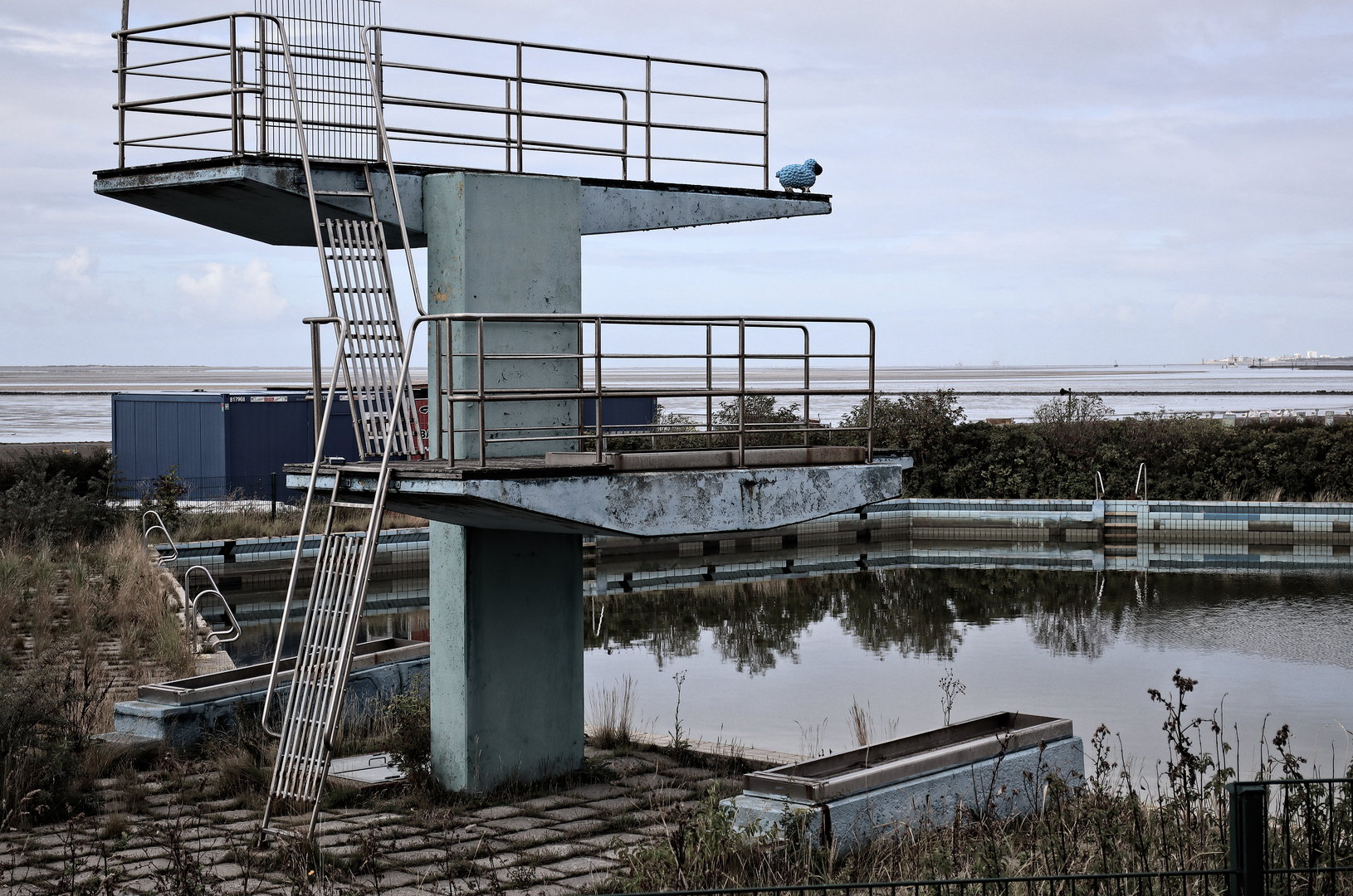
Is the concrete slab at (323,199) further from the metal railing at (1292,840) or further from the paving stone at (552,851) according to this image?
the metal railing at (1292,840)

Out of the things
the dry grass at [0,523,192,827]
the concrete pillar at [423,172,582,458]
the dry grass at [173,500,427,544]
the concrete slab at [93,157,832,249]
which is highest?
the concrete slab at [93,157,832,249]

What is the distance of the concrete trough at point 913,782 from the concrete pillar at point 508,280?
3.39 metres

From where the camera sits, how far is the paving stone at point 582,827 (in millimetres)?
8875

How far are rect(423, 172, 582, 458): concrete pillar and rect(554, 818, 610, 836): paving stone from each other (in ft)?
9.42

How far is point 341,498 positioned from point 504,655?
1869 mm

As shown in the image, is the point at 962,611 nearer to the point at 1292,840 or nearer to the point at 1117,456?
the point at 1117,456

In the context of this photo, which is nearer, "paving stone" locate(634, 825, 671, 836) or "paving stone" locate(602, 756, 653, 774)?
"paving stone" locate(634, 825, 671, 836)

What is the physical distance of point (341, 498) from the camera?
9.27m

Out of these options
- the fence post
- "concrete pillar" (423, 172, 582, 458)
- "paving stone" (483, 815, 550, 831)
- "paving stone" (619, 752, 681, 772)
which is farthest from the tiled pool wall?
the fence post

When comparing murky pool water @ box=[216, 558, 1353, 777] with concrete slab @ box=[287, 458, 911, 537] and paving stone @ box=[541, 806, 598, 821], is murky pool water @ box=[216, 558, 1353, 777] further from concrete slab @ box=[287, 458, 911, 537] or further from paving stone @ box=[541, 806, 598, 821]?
paving stone @ box=[541, 806, 598, 821]

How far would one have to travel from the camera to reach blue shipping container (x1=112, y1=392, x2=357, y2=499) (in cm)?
2964

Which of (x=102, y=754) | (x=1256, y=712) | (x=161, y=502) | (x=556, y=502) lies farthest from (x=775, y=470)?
(x=161, y=502)

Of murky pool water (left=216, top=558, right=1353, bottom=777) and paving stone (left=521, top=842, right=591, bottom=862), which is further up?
paving stone (left=521, top=842, right=591, bottom=862)

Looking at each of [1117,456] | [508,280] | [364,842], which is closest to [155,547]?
[508,280]
